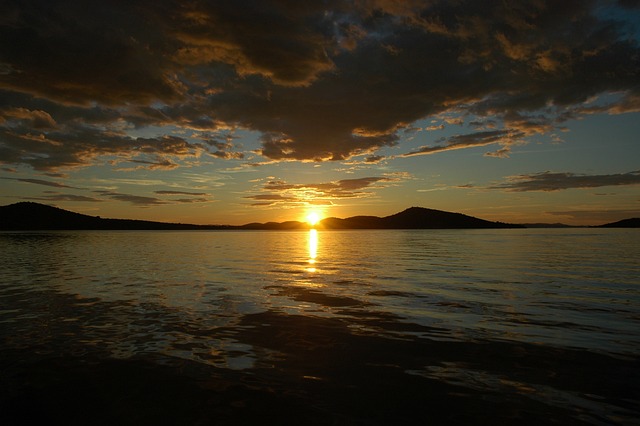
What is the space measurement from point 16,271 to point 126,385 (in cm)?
3259

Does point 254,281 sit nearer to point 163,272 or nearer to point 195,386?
point 163,272

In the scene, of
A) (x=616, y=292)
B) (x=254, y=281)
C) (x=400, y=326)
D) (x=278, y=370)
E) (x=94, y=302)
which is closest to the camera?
(x=278, y=370)

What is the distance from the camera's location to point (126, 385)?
9.62 metres

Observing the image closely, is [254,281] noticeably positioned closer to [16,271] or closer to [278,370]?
[278,370]

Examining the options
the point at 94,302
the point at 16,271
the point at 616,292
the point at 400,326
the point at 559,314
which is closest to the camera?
the point at 400,326

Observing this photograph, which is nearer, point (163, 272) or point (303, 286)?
point (303, 286)

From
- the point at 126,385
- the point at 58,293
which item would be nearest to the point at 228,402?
the point at 126,385

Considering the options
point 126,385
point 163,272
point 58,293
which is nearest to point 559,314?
point 126,385

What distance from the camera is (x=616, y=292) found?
22625mm

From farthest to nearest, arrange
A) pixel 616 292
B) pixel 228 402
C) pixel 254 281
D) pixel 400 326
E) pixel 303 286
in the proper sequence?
pixel 254 281 < pixel 303 286 < pixel 616 292 < pixel 400 326 < pixel 228 402

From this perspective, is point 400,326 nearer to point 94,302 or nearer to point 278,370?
point 278,370

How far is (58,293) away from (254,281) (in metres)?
12.1

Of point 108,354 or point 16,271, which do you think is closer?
point 108,354

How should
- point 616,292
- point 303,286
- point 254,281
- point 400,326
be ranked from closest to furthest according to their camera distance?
point 400,326 → point 616,292 → point 303,286 → point 254,281
